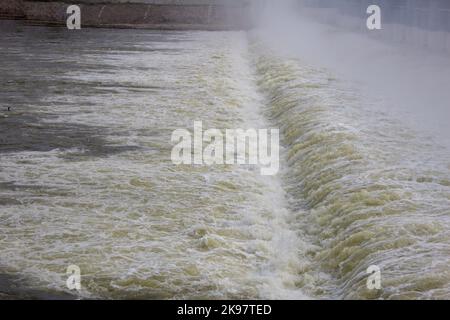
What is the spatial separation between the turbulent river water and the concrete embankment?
1722 centimetres

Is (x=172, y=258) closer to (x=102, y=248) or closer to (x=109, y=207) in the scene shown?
(x=102, y=248)

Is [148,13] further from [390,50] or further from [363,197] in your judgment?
[363,197]

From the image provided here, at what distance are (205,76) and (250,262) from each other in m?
10.9

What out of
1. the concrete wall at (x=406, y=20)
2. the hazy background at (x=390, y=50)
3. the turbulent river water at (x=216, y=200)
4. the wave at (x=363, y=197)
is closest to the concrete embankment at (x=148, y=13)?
the hazy background at (x=390, y=50)

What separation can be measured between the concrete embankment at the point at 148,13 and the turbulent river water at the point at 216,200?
1722cm

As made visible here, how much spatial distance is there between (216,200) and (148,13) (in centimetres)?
2476

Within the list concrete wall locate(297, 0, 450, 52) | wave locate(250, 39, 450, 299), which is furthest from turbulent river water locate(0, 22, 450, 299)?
concrete wall locate(297, 0, 450, 52)

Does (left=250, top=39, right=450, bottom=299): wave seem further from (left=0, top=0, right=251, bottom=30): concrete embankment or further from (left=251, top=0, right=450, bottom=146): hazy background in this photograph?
(left=0, top=0, right=251, bottom=30): concrete embankment

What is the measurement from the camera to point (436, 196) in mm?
8406

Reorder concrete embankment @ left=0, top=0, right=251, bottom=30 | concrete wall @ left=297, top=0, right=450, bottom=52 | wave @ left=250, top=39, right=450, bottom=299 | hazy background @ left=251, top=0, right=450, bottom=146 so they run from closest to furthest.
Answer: wave @ left=250, top=39, right=450, bottom=299
hazy background @ left=251, top=0, right=450, bottom=146
concrete wall @ left=297, top=0, right=450, bottom=52
concrete embankment @ left=0, top=0, right=251, bottom=30

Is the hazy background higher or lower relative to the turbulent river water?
higher

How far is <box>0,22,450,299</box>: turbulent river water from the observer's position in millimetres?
6785

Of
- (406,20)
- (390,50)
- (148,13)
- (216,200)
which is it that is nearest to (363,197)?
(216,200)

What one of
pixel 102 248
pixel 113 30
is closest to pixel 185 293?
pixel 102 248
